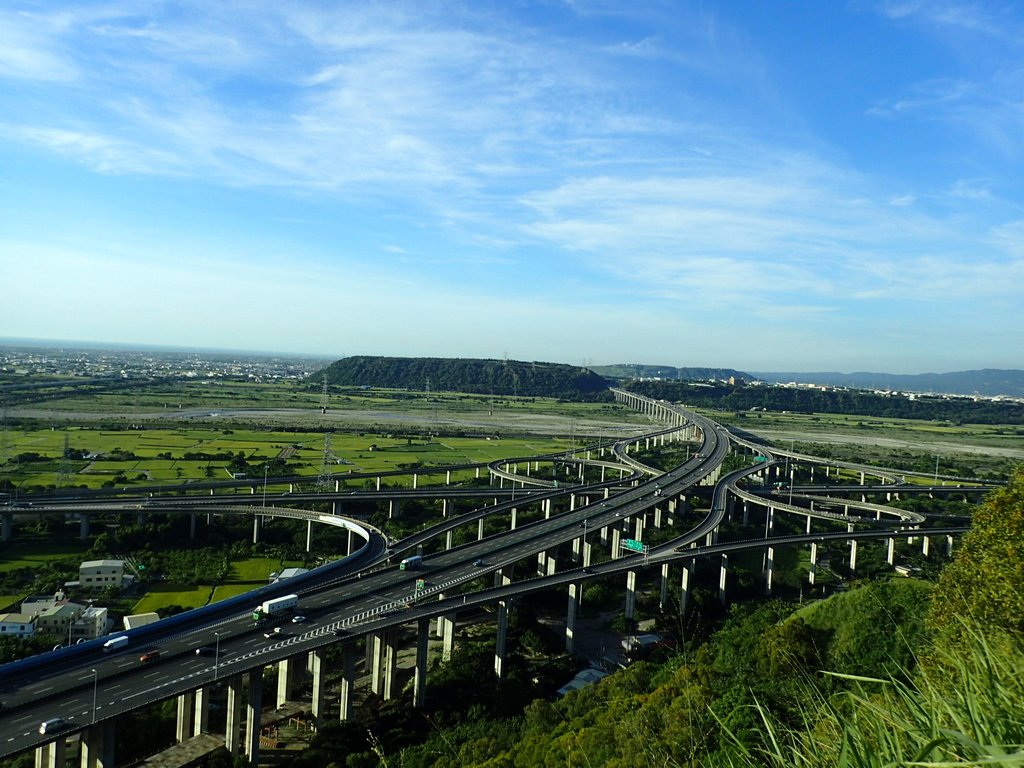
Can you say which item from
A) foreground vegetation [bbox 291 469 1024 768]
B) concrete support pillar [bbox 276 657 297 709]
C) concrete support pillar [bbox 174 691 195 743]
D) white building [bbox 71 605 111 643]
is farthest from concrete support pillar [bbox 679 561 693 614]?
white building [bbox 71 605 111 643]

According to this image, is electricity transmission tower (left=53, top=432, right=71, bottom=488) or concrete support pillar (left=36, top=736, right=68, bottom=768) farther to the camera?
electricity transmission tower (left=53, top=432, right=71, bottom=488)

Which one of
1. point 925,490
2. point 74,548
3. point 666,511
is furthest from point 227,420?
point 925,490

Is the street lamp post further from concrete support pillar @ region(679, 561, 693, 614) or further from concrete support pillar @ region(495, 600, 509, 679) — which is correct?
concrete support pillar @ region(679, 561, 693, 614)

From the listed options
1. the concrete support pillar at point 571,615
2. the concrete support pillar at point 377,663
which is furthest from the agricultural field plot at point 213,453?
the concrete support pillar at point 377,663

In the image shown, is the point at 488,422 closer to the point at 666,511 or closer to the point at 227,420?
the point at 227,420

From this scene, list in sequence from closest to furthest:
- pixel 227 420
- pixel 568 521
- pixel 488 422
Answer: pixel 568 521 → pixel 227 420 → pixel 488 422

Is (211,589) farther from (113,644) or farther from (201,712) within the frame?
(201,712)
